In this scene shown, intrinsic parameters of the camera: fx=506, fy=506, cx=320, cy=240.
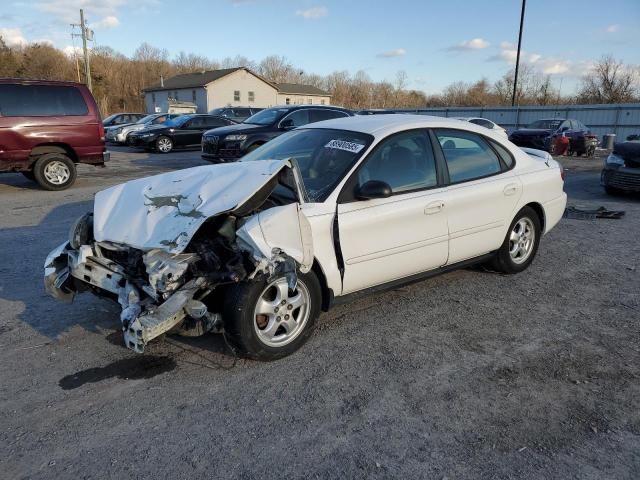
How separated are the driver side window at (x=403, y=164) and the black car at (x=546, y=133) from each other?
664 inches

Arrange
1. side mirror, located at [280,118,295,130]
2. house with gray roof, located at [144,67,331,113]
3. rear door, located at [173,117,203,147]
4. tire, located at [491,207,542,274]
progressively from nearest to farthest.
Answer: tire, located at [491,207,542,274]
side mirror, located at [280,118,295,130]
rear door, located at [173,117,203,147]
house with gray roof, located at [144,67,331,113]

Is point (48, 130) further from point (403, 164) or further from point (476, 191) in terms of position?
point (476, 191)

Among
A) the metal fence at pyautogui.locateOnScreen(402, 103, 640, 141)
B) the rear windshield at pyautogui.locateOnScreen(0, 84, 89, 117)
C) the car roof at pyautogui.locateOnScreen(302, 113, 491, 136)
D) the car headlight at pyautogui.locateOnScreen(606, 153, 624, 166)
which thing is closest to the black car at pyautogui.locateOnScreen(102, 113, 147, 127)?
the rear windshield at pyautogui.locateOnScreen(0, 84, 89, 117)

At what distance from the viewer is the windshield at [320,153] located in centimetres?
398

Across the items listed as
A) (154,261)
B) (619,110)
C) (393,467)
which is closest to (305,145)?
(154,261)

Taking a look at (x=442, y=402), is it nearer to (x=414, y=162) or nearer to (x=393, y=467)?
(x=393, y=467)

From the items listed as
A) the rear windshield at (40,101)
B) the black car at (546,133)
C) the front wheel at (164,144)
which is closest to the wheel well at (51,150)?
the rear windshield at (40,101)

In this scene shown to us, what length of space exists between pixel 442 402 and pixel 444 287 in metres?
2.10

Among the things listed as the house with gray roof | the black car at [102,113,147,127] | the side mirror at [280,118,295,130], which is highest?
the house with gray roof

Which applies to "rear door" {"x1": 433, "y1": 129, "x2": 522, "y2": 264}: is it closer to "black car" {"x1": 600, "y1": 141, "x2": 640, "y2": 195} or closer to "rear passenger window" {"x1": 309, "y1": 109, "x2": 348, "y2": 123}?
"black car" {"x1": 600, "y1": 141, "x2": 640, "y2": 195}

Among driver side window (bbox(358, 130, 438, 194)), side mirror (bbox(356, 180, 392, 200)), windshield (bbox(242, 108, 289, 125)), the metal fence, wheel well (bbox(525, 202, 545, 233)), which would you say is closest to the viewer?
side mirror (bbox(356, 180, 392, 200))

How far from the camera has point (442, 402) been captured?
3.14 meters

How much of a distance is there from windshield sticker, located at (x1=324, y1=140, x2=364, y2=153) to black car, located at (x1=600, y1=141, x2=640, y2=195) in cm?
811

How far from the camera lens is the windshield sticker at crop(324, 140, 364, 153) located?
4.16m
